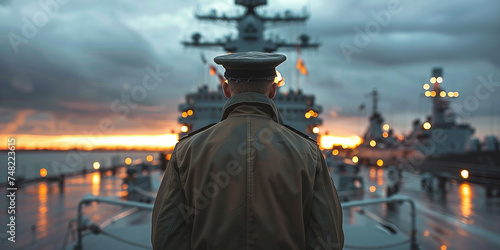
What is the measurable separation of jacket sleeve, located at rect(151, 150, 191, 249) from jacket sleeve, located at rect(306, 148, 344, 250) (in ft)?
1.94

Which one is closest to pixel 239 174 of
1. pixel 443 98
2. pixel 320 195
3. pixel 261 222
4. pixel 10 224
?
pixel 261 222

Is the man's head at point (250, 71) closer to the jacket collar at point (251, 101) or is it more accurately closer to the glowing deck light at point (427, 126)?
the jacket collar at point (251, 101)

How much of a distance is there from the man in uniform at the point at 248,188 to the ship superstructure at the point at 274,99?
1431 centimetres

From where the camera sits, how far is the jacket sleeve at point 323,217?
60.1 inches

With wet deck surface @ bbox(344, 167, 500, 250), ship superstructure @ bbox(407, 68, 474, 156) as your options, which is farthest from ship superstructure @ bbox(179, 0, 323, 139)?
ship superstructure @ bbox(407, 68, 474, 156)

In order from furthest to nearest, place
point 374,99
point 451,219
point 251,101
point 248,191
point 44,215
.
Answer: point 374,99
point 44,215
point 451,219
point 251,101
point 248,191

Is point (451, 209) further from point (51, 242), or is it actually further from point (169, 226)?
point (169, 226)

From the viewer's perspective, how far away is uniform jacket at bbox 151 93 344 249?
57.5 inches

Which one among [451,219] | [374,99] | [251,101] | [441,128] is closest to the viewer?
[251,101]

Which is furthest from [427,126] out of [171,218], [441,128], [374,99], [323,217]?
[171,218]

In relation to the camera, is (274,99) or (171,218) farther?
(274,99)

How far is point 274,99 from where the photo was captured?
18656 millimetres

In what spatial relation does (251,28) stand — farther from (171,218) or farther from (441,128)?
(441,128)

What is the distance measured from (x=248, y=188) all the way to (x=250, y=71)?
61cm
